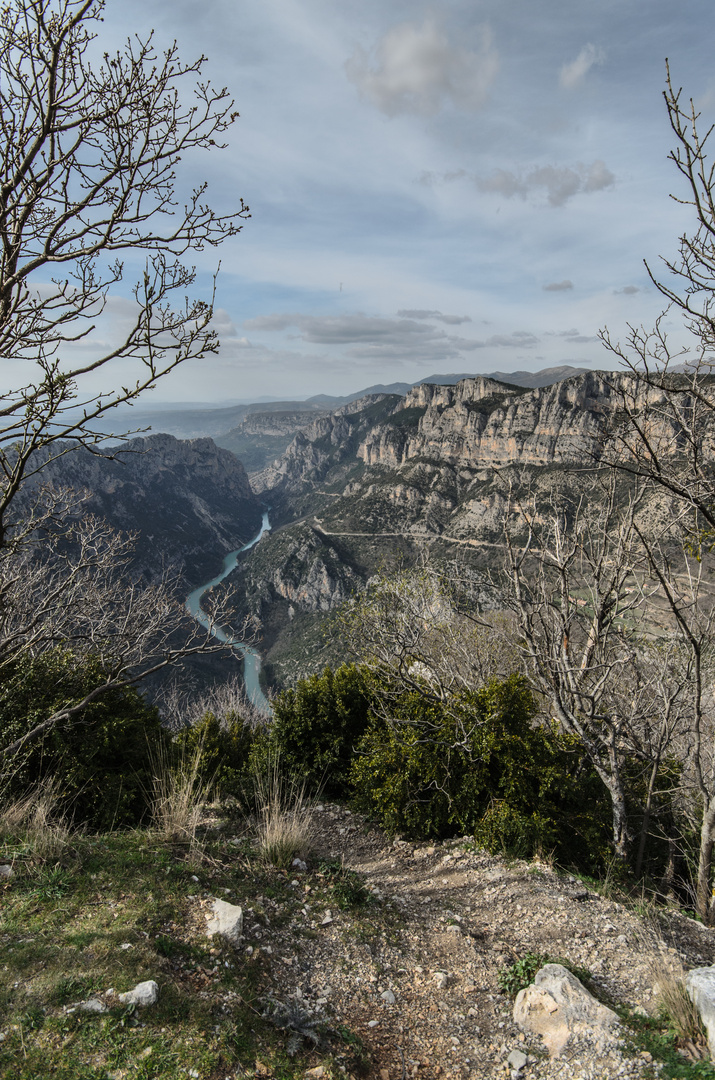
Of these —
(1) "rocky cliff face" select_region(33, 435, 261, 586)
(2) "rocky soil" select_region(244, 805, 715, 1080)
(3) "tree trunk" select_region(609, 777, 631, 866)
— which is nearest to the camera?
(2) "rocky soil" select_region(244, 805, 715, 1080)

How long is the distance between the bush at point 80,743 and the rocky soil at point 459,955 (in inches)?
94.2

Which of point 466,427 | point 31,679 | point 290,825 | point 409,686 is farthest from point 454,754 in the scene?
point 466,427

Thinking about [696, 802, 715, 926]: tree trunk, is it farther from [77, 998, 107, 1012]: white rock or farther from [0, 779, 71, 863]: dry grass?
[0, 779, 71, 863]: dry grass

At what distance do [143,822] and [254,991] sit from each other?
10.6 feet

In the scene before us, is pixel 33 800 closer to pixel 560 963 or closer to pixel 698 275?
pixel 560 963

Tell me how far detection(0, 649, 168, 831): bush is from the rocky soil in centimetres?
239

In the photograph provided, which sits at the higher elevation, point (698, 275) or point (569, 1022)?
point (698, 275)

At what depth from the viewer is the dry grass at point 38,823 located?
163 inches

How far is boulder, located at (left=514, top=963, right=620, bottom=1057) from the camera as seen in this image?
10.2 feet

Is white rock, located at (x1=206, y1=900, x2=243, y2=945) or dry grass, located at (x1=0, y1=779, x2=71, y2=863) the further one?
dry grass, located at (x1=0, y1=779, x2=71, y2=863)

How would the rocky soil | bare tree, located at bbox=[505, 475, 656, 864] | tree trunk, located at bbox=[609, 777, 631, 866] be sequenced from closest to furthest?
1. the rocky soil
2. tree trunk, located at bbox=[609, 777, 631, 866]
3. bare tree, located at bbox=[505, 475, 656, 864]

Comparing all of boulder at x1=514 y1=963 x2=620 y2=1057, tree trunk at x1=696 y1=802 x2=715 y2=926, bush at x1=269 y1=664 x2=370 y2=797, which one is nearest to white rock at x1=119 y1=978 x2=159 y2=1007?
boulder at x1=514 y1=963 x2=620 y2=1057

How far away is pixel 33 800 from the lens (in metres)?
4.89

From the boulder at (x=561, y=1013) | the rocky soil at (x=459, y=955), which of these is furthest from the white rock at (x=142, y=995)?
the boulder at (x=561, y=1013)
